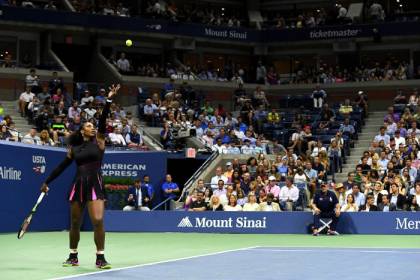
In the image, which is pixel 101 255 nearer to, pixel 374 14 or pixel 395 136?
pixel 395 136

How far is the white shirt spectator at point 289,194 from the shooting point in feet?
84.2

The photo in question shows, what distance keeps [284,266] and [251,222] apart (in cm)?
1125

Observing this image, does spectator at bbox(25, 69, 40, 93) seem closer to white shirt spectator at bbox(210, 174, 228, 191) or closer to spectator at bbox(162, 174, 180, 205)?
spectator at bbox(162, 174, 180, 205)

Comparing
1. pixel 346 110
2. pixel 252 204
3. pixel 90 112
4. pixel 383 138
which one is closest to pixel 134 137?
pixel 90 112

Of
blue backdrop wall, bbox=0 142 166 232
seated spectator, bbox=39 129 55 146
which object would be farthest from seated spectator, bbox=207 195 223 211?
seated spectator, bbox=39 129 55 146

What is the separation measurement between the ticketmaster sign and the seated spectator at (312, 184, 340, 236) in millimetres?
461

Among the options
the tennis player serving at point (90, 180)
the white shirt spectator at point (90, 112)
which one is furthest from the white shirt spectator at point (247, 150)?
the tennis player serving at point (90, 180)

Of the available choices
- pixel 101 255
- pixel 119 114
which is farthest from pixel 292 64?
pixel 101 255

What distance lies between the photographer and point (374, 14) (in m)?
44.2

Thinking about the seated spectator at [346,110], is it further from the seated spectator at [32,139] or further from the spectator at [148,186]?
the seated spectator at [32,139]

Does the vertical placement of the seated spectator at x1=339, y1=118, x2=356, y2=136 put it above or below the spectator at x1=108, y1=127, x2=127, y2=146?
above

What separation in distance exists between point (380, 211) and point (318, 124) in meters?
12.2

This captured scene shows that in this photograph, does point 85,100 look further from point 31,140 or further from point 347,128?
point 347,128

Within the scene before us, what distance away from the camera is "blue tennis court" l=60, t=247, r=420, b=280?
11.5 metres
